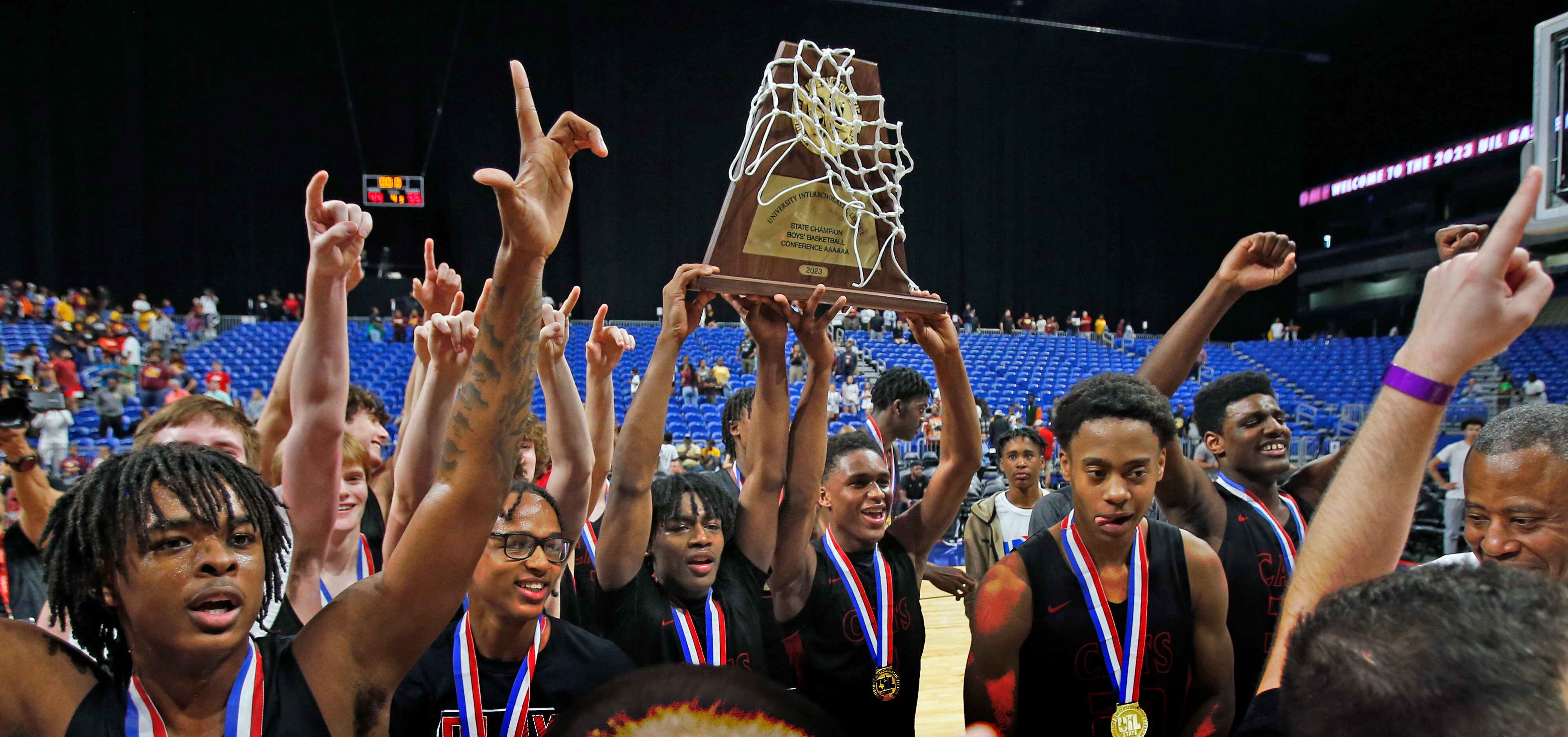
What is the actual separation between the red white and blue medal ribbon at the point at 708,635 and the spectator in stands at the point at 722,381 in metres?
12.2

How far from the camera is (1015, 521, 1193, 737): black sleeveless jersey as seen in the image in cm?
192

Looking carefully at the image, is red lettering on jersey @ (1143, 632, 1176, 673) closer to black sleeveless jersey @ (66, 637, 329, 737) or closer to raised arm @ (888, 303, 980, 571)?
raised arm @ (888, 303, 980, 571)

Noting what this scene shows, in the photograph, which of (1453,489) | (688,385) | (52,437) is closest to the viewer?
(1453,489)

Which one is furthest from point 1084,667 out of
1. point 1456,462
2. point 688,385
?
point 688,385

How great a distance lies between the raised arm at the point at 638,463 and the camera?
85.1 inches

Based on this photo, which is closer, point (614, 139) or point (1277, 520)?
point (1277, 520)

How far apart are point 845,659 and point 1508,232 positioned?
1.87m

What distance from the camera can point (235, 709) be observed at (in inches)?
49.2

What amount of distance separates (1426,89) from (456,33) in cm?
2279

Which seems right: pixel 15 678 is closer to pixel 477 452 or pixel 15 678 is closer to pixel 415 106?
pixel 477 452

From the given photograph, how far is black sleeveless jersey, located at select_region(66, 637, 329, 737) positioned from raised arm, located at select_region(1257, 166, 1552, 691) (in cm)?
127

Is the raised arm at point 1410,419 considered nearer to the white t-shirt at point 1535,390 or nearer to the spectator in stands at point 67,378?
the spectator in stands at point 67,378

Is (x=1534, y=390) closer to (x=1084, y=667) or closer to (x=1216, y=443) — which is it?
(x=1216, y=443)

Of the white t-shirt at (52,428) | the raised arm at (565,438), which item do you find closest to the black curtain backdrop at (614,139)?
the white t-shirt at (52,428)
